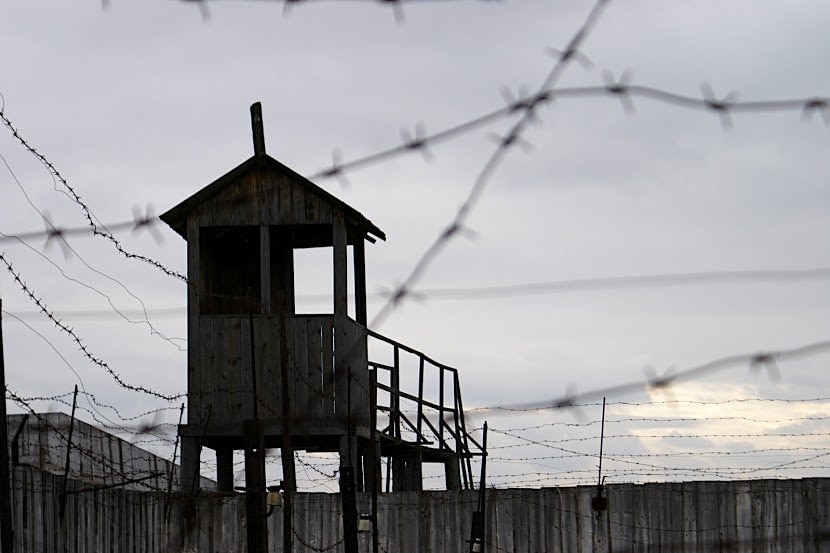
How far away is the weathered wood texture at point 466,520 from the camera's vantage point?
50.8 ft

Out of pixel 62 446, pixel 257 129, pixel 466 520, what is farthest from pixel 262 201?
pixel 62 446

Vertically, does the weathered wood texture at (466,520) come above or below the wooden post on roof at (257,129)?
below

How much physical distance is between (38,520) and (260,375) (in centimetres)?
372

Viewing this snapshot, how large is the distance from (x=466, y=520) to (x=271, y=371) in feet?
10.4

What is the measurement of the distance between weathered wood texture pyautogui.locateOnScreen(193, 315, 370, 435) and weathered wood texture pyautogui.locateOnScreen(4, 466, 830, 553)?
1.12 m

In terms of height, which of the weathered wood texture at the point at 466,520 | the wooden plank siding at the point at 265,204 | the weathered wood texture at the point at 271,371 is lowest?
the weathered wood texture at the point at 466,520

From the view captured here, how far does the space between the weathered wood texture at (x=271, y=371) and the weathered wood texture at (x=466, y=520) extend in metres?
1.12

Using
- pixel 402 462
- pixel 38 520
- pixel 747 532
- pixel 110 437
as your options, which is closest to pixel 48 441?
pixel 110 437

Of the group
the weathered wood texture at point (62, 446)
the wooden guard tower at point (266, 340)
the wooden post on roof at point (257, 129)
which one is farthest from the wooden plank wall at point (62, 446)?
the wooden post on roof at point (257, 129)

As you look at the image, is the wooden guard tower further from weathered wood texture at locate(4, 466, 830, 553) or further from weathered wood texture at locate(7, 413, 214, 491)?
weathered wood texture at locate(7, 413, 214, 491)

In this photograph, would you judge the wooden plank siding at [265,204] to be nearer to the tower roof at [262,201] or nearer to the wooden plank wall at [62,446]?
the tower roof at [262,201]

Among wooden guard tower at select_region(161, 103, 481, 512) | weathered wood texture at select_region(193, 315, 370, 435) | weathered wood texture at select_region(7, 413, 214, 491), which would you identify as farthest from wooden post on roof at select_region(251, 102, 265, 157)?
weathered wood texture at select_region(7, 413, 214, 491)

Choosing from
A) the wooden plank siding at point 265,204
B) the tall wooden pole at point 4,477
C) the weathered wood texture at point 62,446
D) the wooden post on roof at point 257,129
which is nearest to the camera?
the tall wooden pole at point 4,477

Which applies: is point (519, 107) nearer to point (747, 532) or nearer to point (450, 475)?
point (747, 532)
